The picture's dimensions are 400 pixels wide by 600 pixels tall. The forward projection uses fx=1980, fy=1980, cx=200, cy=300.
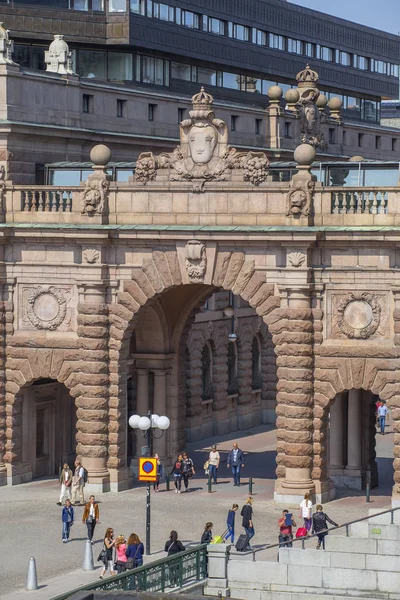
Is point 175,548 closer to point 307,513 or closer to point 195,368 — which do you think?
point 307,513

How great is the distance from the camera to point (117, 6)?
92.4 m

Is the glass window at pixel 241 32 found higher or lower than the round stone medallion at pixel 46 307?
higher

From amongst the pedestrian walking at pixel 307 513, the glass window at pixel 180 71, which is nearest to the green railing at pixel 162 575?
the pedestrian walking at pixel 307 513

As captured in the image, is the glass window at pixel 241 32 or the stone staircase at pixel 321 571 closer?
the stone staircase at pixel 321 571

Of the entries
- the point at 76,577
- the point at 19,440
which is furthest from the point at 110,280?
the point at 76,577

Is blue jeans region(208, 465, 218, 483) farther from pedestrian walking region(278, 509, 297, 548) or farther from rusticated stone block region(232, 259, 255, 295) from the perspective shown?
pedestrian walking region(278, 509, 297, 548)

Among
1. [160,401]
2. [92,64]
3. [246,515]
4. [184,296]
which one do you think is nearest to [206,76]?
[92,64]

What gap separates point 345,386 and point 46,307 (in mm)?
11574

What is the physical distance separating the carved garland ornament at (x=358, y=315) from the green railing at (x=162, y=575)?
13868 mm

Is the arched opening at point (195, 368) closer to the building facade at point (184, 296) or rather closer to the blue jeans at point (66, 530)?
the building facade at point (184, 296)

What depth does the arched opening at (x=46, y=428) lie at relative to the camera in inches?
2899

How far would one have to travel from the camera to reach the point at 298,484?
6794cm

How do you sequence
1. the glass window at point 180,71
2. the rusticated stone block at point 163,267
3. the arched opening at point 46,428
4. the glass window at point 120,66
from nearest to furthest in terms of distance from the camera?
the rusticated stone block at point 163,267 < the arched opening at point 46,428 < the glass window at point 120,66 < the glass window at point 180,71

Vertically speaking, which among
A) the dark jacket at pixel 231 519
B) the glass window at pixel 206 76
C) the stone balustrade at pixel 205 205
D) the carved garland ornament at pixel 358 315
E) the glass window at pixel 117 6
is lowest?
the dark jacket at pixel 231 519
